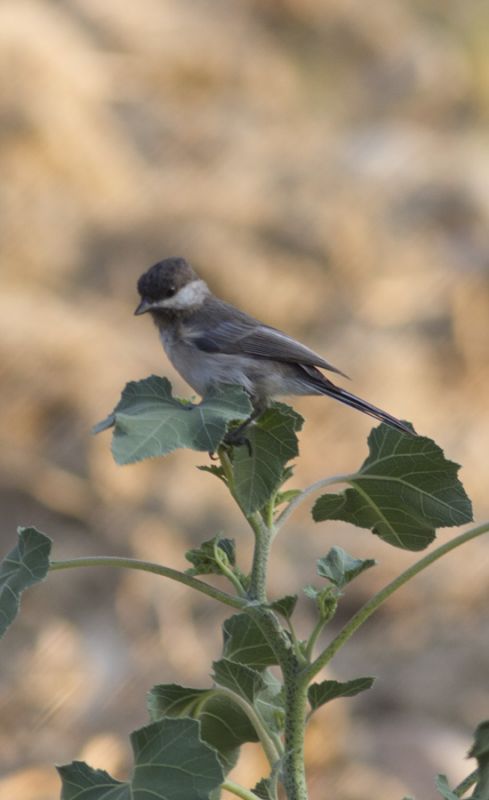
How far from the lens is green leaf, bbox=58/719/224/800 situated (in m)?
1.03

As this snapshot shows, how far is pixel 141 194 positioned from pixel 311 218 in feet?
2.46

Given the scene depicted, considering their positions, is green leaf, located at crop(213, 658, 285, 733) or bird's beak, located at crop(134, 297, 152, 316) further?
bird's beak, located at crop(134, 297, 152, 316)

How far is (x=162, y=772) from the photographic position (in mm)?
1047

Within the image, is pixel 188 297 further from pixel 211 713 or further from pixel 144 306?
pixel 211 713

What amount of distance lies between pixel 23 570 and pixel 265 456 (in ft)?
0.82

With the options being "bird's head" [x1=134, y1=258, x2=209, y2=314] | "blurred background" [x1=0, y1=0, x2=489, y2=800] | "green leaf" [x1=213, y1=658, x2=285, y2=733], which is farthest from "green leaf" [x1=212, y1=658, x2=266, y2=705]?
"blurred background" [x1=0, y1=0, x2=489, y2=800]

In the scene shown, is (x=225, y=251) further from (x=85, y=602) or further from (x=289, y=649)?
(x=289, y=649)

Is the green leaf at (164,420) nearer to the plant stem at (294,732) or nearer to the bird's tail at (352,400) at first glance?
the plant stem at (294,732)

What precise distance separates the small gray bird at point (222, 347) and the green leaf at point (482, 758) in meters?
0.53

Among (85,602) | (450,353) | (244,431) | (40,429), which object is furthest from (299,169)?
(244,431)

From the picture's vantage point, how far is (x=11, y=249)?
17.0 feet

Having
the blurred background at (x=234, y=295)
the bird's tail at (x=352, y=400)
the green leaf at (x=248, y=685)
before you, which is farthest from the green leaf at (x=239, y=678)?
the blurred background at (x=234, y=295)

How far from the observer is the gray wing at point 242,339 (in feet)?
5.77

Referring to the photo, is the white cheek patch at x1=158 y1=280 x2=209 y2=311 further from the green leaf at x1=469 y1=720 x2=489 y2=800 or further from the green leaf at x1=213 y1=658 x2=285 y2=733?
the green leaf at x1=469 y1=720 x2=489 y2=800
